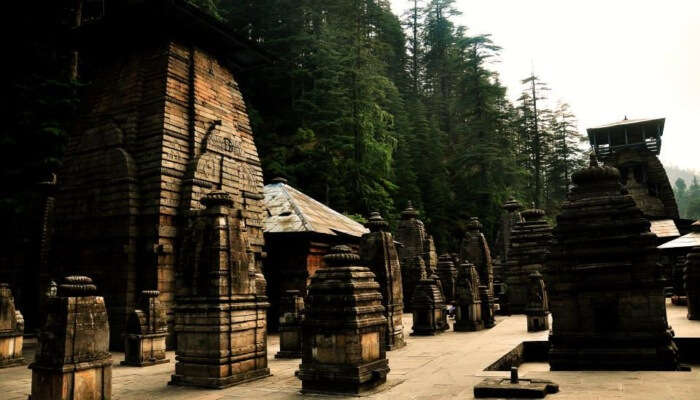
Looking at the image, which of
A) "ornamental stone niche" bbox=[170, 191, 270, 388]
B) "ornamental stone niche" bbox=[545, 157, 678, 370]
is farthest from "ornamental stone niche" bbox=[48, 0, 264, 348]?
"ornamental stone niche" bbox=[545, 157, 678, 370]

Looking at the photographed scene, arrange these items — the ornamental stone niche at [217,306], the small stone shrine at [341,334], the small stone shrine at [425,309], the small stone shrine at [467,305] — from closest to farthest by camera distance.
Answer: the small stone shrine at [341,334] → the ornamental stone niche at [217,306] → the small stone shrine at [425,309] → the small stone shrine at [467,305]

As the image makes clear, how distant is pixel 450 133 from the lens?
51.4 meters

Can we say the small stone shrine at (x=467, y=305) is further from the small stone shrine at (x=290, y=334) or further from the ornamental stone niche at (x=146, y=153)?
the ornamental stone niche at (x=146, y=153)

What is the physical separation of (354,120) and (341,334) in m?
25.6

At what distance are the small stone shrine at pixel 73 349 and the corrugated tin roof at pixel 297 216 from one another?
11.2 m

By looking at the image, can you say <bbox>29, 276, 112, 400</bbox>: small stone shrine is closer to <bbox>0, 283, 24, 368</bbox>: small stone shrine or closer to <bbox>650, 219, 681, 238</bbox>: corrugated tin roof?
<bbox>0, 283, 24, 368</bbox>: small stone shrine

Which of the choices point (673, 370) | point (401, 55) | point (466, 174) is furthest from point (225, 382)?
point (401, 55)

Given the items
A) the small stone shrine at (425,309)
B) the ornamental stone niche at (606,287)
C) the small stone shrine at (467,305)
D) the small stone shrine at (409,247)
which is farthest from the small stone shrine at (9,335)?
the small stone shrine at (409,247)

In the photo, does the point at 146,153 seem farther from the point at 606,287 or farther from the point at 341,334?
the point at 606,287

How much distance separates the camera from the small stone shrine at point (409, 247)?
28.4 m

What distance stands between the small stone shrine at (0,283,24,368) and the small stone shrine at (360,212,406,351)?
8.37 metres

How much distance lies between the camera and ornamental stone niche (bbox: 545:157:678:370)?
9070mm

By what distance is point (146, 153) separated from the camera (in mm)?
14539

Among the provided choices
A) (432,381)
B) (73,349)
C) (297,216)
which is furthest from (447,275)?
(73,349)
